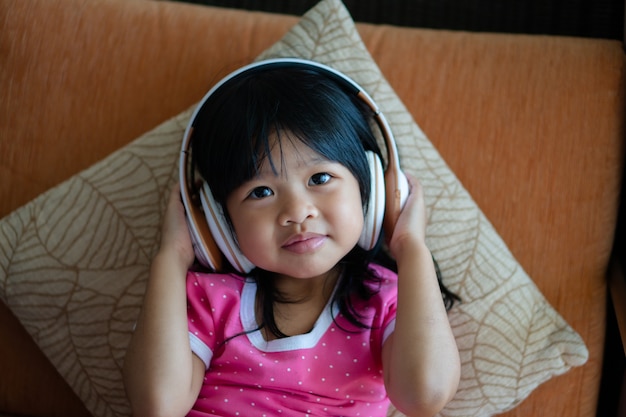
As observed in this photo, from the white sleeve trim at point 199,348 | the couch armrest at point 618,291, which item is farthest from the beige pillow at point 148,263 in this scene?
the white sleeve trim at point 199,348

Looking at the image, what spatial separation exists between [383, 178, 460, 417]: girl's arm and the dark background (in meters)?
0.74

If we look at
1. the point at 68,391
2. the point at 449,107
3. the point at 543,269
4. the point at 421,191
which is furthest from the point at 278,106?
the point at 68,391

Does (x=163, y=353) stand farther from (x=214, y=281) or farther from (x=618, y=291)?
(x=618, y=291)

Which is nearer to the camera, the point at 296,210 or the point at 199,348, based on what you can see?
the point at 296,210

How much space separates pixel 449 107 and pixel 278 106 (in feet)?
1.34

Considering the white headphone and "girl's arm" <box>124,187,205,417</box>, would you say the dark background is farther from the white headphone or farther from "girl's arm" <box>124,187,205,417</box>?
"girl's arm" <box>124,187,205,417</box>

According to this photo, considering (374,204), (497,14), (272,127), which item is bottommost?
(374,204)

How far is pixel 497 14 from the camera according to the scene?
5.47 feet

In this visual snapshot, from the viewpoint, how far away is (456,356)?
42.7 inches

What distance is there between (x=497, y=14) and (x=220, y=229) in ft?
3.02

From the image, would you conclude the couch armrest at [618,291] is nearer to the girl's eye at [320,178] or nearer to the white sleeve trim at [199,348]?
the girl's eye at [320,178]

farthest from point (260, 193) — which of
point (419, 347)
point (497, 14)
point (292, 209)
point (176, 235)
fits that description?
point (497, 14)

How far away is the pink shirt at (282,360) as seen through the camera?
1.12 metres

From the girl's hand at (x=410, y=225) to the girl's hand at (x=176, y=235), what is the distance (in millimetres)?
320
